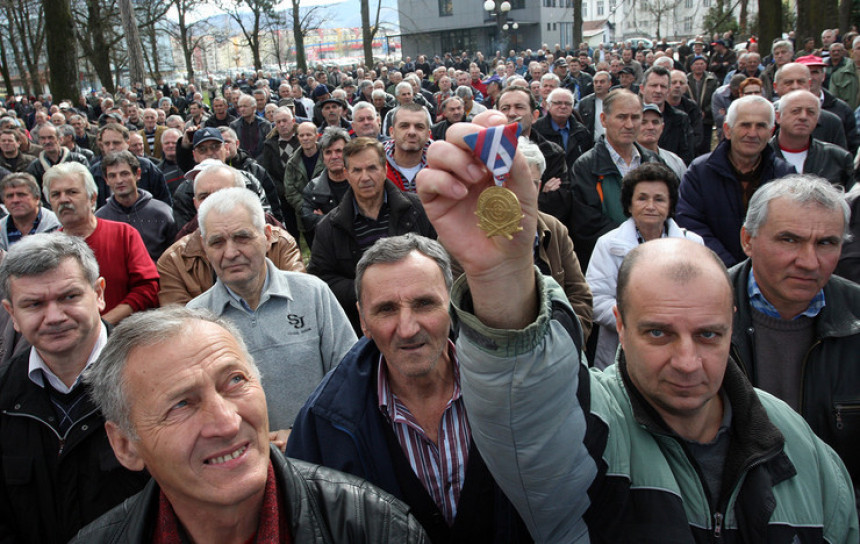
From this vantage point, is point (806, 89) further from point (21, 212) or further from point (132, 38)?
point (132, 38)

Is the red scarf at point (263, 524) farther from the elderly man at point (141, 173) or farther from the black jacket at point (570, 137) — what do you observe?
the black jacket at point (570, 137)

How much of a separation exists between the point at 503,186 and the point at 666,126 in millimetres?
6617

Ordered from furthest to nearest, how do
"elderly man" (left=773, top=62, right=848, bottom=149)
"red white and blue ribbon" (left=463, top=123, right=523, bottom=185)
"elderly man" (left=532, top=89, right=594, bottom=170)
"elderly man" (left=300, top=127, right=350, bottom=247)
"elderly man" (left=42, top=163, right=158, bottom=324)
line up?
"elderly man" (left=532, top=89, right=594, bottom=170)
"elderly man" (left=773, top=62, right=848, bottom=149)
"elderly man" (left=300, top=127, right=350, bottom=247)
"elderly man" (left=42, top=163, right=158, bottom=324)
"red white and blue ribbon" (left=463, top=123, right=523, bottom=185)

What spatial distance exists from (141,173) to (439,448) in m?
5.72

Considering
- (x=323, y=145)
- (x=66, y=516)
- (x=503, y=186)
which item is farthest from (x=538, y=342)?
(x=323, y=145)

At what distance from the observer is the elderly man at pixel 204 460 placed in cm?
166

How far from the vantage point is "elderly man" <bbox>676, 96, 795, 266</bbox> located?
14.1ft

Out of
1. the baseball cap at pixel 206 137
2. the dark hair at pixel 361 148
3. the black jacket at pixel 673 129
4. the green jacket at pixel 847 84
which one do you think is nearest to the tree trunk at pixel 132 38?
the baseball cap at pixel 206 137

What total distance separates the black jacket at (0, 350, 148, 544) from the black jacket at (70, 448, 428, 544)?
1.87 ft

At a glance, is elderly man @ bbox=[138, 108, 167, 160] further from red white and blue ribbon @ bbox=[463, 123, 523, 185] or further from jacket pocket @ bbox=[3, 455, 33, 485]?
red white and blue ribbon @ bbox=[463, 123, 523, 185]

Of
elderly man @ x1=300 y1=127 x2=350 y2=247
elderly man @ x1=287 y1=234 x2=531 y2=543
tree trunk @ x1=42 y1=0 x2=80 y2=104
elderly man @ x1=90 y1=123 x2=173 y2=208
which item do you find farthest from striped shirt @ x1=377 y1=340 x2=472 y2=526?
tree trunk @ x1=42 y1=0 x2=80 y2=104

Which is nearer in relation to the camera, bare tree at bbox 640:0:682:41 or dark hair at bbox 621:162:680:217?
dark hair at bbox 621:162:680:217

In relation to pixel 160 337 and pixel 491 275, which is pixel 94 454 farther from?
pixel 491 275

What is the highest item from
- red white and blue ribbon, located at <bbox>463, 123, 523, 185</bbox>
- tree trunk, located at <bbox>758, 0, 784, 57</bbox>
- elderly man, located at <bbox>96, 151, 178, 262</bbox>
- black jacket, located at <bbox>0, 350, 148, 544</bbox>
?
tree trunk, located at <bbox>758, 0, 784, 57</bbox>
